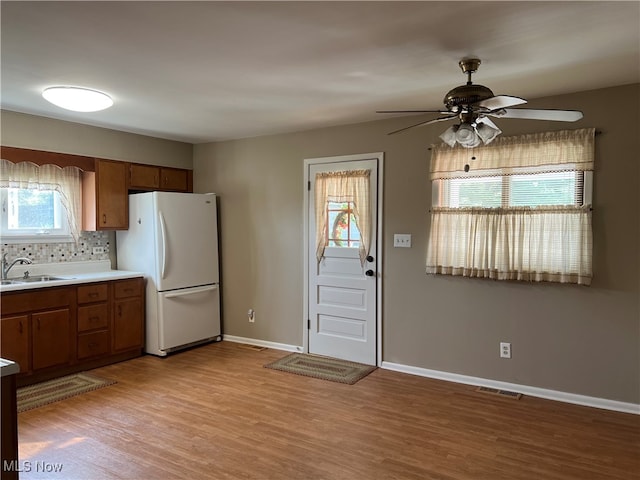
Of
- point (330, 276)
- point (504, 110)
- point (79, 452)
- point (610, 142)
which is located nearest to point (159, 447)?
point (79, 452)

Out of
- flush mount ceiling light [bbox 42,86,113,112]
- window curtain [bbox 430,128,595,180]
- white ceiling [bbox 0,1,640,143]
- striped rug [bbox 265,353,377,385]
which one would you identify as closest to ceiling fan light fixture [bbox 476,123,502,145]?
white ceiling [bbox 0,1,640,143]

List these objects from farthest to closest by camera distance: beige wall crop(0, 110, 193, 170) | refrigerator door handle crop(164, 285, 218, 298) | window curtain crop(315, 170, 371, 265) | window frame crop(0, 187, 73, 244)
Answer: refrigerator door handle crop(164, 285, 218, 298), window curtain crop(315, 170, 371, 265), window frame crop(0, 187, 73, 244), beige wall crop(0, 110, 193, 170)

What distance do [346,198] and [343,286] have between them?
86 cm

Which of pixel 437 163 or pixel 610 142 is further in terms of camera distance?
pixel 437 163

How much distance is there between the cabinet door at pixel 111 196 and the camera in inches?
178

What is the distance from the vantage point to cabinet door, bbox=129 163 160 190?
4820mm

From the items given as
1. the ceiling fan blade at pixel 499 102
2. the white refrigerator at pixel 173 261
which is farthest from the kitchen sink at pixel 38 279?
the ceiling fan blade at pixel 499 102

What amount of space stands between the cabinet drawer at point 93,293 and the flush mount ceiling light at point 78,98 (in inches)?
63.7

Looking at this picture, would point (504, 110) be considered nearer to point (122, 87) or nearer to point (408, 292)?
point (408, 292)

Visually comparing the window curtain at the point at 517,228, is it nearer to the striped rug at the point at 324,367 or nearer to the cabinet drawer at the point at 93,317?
the striped rug at the point at 324,367

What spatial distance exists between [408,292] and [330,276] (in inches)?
32.7

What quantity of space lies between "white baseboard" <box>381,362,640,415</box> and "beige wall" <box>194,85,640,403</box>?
0.05 m

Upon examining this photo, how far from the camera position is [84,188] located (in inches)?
180

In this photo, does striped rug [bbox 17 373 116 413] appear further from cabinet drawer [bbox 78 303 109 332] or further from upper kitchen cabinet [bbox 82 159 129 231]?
upper kitchen cabinet [bbox 82 159 129 231]
